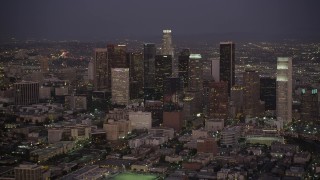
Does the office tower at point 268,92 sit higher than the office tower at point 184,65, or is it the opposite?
the office tower at point 184,65

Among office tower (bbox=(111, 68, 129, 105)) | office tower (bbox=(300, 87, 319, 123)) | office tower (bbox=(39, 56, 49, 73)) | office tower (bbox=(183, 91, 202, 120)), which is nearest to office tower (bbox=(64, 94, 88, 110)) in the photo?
office tower (bbox=(111, 68, 129, 105))

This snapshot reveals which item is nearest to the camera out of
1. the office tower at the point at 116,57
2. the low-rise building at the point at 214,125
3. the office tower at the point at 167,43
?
the low-rise building at the point at 214,125

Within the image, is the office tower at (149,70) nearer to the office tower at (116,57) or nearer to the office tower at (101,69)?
the office tower at (116,57)

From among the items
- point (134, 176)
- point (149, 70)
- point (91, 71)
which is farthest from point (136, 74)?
point (134, 176)

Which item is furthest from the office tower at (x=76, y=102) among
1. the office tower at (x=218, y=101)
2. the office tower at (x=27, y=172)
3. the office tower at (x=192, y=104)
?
the office tower at (x=27, y=172)

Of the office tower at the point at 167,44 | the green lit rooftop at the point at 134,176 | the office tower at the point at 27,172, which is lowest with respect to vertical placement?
the green lit rooftop at the point at 134,176

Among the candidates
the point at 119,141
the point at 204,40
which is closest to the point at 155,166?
the point at 119,141
